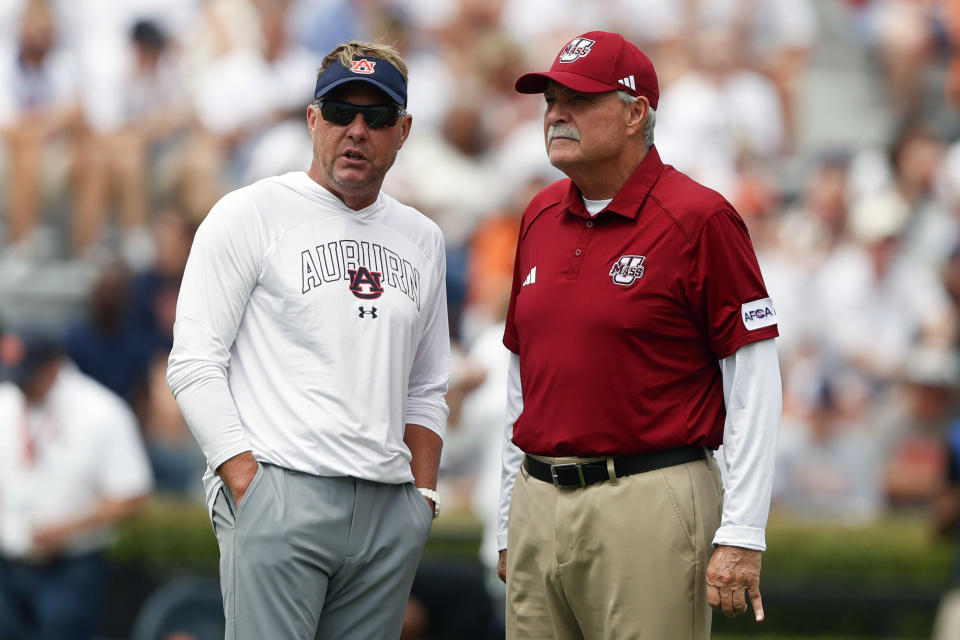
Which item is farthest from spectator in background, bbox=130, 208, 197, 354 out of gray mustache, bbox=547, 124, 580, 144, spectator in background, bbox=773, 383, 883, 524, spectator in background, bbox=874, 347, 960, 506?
gray mustache, bbox=547, 124, 580, 144

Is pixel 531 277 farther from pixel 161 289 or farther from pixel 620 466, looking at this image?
pixel 161 289

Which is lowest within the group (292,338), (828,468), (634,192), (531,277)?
(828,468)

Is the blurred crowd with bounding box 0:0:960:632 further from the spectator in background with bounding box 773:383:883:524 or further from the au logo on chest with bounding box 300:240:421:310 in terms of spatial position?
the au logo on chest with bounding box 300:240:421:310

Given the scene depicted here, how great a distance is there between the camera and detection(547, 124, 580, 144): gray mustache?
4.60m

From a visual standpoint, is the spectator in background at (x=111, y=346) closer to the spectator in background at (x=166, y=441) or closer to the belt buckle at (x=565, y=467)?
the spectator in background at (x=166, y=441)

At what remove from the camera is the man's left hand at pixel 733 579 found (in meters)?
4.32

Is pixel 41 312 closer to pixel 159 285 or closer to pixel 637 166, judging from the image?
pixel 159 285

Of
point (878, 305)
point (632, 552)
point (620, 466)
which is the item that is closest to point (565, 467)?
point (620, 466)

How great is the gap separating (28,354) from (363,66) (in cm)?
513

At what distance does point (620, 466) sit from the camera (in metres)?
4.52

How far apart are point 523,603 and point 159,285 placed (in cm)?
713

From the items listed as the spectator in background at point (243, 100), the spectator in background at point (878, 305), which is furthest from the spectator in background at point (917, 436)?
the spectator in background at point (243, 100)

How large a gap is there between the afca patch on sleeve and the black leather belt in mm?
434

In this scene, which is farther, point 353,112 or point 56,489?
point 56,489
